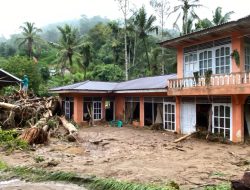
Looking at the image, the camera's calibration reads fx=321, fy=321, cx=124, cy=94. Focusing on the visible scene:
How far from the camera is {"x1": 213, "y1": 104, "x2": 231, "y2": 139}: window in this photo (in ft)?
53.3

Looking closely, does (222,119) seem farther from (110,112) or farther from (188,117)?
(110,112)

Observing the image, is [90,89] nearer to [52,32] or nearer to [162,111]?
[162,111]

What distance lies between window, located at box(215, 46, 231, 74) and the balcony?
99 centimetres

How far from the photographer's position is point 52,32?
113 metres

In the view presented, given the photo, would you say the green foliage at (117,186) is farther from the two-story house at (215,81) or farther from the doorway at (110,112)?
the doorway at (110,112)

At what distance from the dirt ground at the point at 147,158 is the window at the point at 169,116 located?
2.31 m

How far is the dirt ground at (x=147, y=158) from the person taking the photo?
988 centimetres

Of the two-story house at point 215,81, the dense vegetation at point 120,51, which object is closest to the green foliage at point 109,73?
the dense vegetation at point 120,51

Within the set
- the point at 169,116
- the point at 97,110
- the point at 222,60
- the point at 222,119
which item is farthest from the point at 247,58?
the point at 97,110

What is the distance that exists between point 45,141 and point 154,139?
19.0 feet

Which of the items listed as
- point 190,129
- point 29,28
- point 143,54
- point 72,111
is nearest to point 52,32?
point 29,28

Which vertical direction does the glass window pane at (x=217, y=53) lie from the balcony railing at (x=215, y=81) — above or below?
above

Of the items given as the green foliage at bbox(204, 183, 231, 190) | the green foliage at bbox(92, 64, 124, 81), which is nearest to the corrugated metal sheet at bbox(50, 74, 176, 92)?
the green foliage at bbox(204, 183, 231, 190)

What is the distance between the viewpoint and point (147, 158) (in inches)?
499
